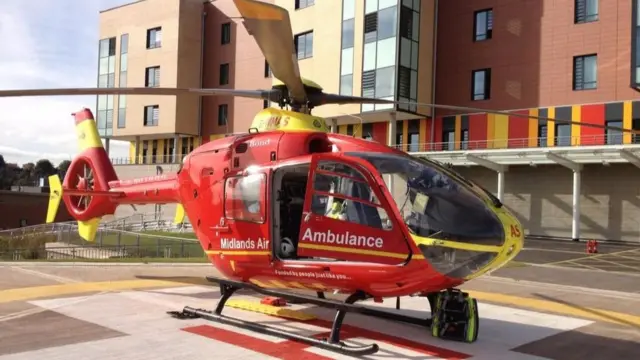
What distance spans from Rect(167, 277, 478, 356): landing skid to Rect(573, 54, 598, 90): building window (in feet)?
89.4

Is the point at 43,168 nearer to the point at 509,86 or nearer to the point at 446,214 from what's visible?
the point at 509,86

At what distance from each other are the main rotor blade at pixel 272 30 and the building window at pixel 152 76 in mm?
43762

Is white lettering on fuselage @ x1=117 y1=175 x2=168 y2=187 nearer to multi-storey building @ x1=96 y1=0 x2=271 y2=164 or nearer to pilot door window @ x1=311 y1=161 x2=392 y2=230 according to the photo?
pilot door window @ x1=311 y1=161 x2=392 y2=230

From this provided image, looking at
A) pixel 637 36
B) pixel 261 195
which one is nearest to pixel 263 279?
pixel 261 195

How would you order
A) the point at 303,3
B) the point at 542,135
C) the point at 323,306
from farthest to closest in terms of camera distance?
the point at 303,3
the point at 542,135
the point at 323,306

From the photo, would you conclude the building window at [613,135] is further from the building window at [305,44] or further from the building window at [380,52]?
the building window at [305,44]

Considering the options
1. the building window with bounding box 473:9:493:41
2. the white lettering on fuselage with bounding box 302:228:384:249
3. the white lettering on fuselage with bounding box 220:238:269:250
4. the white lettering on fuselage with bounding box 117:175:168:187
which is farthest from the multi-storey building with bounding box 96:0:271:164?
the white lettering on fuselage with bounding box 302:228:384:249

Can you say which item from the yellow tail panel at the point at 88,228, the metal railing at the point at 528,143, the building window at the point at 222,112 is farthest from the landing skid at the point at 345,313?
A: the building window at the point at 222,112

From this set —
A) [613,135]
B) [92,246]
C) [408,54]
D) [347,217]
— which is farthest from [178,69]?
[347,217]

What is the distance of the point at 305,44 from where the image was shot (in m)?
39.3

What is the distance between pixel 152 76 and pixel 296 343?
45277 millimetres

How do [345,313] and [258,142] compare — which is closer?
[345,313]

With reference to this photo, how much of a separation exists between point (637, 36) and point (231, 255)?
81.6ft

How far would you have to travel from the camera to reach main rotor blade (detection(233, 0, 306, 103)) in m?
6.26
